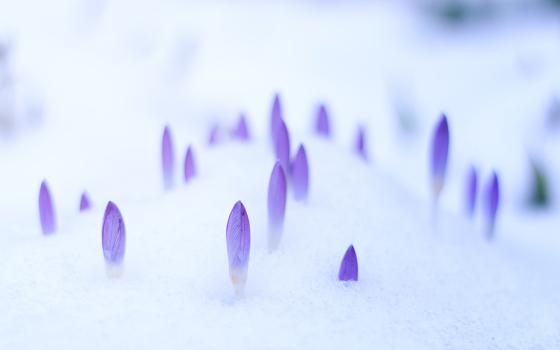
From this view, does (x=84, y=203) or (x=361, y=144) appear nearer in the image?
(x=84, y=203)

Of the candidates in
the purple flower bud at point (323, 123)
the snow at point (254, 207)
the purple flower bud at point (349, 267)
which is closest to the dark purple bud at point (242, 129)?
the snow at point (254, 207)

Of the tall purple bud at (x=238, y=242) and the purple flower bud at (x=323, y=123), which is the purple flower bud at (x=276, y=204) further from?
the purple flower bud at (x=323, y=123)

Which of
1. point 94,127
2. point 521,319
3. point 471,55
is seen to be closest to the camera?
point 521,319

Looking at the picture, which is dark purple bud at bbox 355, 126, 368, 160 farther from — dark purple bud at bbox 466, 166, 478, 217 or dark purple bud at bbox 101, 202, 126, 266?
dark purple bud at bbox 101, 202, 126, 266

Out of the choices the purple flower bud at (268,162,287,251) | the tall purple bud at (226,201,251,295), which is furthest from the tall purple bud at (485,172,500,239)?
the tall purple bud at (226,201,251,295)

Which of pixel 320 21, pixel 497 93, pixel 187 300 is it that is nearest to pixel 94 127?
pixel 187 300

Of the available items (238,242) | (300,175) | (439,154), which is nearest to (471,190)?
(439,154)

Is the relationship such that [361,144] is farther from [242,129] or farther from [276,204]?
[276,204]

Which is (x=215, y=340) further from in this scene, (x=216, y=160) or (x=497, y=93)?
(x=497, y=93)
